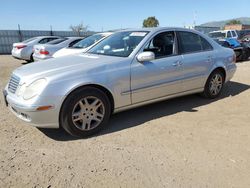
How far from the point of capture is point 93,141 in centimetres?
380

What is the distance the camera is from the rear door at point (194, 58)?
500 centimetres

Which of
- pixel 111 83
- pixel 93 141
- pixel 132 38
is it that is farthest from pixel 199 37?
pixel 93 141

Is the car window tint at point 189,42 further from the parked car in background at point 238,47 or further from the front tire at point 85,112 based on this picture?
the parked car in background at point 238,47

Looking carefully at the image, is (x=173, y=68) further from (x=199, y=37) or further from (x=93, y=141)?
(x=93, y=141)

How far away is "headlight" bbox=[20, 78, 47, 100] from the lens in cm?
355

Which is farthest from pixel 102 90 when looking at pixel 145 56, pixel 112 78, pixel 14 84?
pixel 14 84

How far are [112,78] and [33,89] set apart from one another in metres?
1.16

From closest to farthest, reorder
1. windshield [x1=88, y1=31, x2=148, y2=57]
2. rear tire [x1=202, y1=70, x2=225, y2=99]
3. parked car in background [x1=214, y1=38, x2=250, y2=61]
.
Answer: windshield [x1=88, y1=31, x2=148, y2=57]
rear tire [x1=202, y1=70, x2=225, y2=99]
parked car in background [x1=214, y1=38, x2=250, y2=61]

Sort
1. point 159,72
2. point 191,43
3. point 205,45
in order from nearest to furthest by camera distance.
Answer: point 159,72
point 191,43
point 205,45

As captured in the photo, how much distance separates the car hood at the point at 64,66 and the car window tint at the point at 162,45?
728 millimetres

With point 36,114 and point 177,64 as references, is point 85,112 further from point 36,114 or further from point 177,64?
point 177,64

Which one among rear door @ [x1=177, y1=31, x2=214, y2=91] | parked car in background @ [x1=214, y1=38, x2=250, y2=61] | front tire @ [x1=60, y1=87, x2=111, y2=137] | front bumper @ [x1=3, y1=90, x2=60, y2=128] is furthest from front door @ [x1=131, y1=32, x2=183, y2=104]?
parked car in background @ [x1=214, y1=38, x2=250, y2=61]

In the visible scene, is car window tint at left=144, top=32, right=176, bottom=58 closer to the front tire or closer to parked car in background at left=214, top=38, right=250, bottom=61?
the front tire

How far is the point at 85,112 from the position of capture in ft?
12.8
